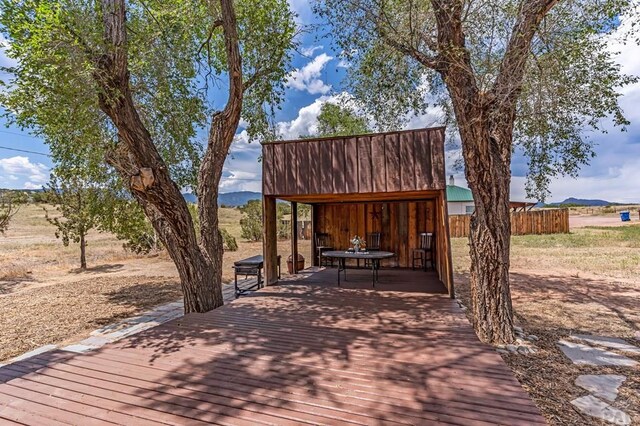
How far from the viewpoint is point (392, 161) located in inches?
234

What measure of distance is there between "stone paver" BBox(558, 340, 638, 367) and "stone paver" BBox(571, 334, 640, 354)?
0.75 ft

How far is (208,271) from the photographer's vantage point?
17.0ft

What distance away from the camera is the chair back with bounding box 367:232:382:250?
9.12 m

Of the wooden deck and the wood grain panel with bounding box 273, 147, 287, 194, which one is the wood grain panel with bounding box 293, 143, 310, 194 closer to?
the wood grain panel with bounding box 273, 147, 287, 194

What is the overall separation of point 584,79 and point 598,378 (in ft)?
11.7

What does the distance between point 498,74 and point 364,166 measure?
2551 millimetres

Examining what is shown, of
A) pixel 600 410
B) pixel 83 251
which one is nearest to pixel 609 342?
pixel 600 410

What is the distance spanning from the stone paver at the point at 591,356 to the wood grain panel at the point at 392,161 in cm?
325

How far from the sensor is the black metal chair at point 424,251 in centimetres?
850

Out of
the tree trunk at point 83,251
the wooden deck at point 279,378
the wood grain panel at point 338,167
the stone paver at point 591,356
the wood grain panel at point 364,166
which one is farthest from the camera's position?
the tree trunk at point 83,251

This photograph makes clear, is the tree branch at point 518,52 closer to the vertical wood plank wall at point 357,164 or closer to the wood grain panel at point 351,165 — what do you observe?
the vertical wood plank wall at point 357,164

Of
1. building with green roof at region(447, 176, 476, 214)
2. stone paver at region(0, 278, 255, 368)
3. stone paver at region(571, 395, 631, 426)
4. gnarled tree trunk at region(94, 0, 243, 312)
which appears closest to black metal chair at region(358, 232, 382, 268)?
stone paver at region(0, 278, 255, 368)

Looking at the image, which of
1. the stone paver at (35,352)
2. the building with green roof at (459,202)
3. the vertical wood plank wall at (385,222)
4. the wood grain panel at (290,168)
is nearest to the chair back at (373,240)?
the vertical wood plank wall at (385,222)

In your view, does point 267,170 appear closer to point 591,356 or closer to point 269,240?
point 269,240
